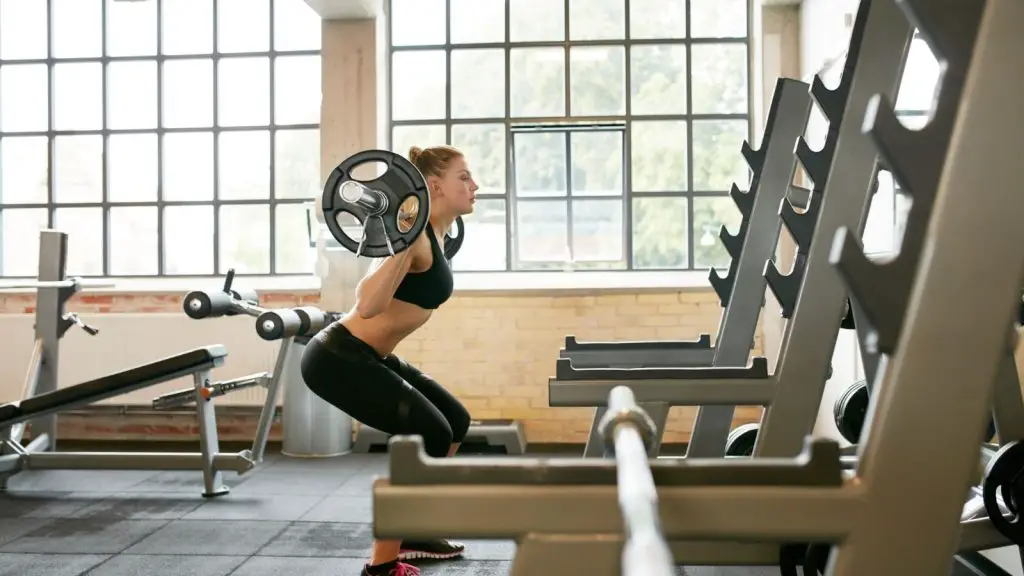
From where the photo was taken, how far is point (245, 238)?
17.0ft

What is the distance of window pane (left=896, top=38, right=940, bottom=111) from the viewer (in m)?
2.92

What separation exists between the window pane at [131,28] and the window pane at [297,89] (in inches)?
35.7

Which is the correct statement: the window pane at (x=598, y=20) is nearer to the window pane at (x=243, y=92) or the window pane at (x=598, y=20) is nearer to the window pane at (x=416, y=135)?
the window pane at (x=416, y=135)

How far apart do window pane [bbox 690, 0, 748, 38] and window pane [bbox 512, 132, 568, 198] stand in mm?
1052

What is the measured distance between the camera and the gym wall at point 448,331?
14.8 feet

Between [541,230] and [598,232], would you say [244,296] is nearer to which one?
[541,230]

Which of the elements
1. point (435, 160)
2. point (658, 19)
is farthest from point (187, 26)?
point (435, 160)

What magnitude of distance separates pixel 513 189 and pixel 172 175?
2255mm

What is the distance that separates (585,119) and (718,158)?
84 centimetres

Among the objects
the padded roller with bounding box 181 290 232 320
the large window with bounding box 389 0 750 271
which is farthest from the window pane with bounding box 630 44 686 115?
the padded roller with bounding box 181 290 232 320

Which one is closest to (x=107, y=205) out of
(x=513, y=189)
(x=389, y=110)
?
(x=389, y=110)

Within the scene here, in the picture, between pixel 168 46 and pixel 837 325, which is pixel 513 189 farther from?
pixel 837 325

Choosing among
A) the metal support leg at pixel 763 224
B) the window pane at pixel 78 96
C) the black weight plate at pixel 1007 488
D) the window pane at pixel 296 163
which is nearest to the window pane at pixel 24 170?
the window pane at pixel 78 96

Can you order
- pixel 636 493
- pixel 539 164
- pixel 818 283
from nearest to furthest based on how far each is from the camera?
pixel 636 493
pixel 818 283
pixel 539 164
